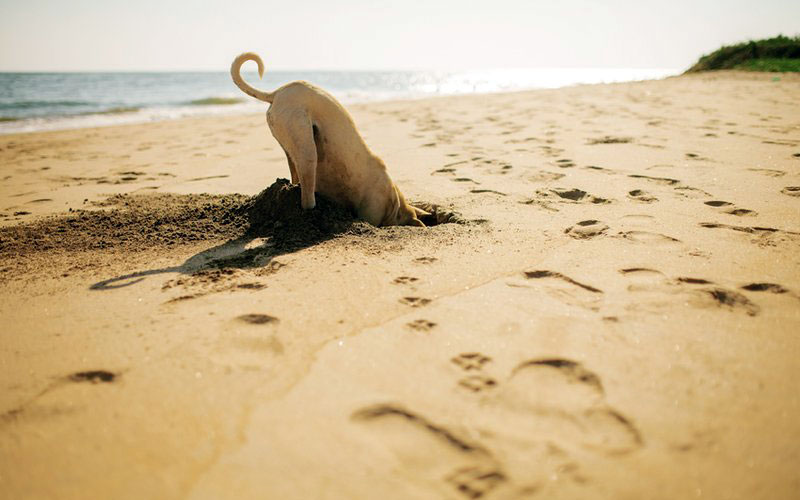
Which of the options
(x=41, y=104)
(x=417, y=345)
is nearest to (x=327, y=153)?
(x=417, y=345)

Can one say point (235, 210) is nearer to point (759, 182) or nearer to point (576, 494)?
point (576, 494)

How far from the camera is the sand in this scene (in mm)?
1170

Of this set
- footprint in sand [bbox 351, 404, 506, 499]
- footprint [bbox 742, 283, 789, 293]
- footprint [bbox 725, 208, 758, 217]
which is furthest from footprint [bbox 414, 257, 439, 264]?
footprint [bbox 725, 208, 758, 217]

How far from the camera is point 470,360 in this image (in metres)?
1.56

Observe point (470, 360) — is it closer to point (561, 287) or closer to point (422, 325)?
point (422, 325)

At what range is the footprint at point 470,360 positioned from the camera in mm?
1526

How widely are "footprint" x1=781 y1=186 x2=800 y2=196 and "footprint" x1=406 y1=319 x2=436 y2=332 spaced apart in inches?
113

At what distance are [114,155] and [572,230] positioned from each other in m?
5.74

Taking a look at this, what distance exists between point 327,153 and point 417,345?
1636mm

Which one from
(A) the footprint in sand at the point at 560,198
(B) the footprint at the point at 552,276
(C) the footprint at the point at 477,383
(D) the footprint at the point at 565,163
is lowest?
(C) the footprint at the point at 477,383

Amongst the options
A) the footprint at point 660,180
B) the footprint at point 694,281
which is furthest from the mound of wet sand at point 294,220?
the footprint at point 660,180

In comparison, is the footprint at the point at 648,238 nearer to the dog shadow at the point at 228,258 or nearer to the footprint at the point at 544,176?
the footprint at the point at 544,176

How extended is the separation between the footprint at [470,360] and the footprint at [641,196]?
7.15 ft

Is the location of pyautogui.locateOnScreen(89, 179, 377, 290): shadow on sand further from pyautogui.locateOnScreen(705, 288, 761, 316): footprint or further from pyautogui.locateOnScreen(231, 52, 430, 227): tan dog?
pyautogui.locateOnScreen(705, 288, 761, 316): footprint
